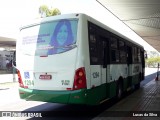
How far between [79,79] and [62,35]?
145cm

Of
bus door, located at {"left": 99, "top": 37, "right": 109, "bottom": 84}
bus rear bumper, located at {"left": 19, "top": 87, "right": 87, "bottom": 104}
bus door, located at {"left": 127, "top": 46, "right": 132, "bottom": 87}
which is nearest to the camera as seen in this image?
bus rear bumper, located at {"left": 19, "top": 87, "right": 87, "bottom": 104}

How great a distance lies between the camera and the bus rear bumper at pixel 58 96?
795cm

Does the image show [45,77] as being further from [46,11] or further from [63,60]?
[46,11]

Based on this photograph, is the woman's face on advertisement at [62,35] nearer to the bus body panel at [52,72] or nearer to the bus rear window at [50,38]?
the bus rear window at [50,38]

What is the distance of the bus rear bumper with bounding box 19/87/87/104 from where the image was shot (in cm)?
795

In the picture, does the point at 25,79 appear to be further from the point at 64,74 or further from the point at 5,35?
the point at 5,35

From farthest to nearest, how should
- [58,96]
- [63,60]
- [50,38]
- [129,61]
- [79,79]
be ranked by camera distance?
[129,61], [50,38], [63,60], [58,96], [79,79]

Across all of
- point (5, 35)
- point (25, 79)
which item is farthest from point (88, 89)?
point (5, 35)

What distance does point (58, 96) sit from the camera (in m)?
8.12

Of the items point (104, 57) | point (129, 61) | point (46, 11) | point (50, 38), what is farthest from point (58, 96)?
point (46, 11)

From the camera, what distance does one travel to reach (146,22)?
26031 millimetres

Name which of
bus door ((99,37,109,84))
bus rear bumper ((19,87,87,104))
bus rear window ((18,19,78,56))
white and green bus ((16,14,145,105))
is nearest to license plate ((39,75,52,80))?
white and green bus ((16,14,145,105))

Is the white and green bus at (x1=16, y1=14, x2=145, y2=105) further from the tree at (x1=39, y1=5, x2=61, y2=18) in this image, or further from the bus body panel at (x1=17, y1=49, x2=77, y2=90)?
the tree at (x1=39, y1=5, x2=61, y2=18)

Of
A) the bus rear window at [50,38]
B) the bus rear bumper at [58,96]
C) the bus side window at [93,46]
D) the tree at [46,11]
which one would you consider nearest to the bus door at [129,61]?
the bus side window at [93,46]
